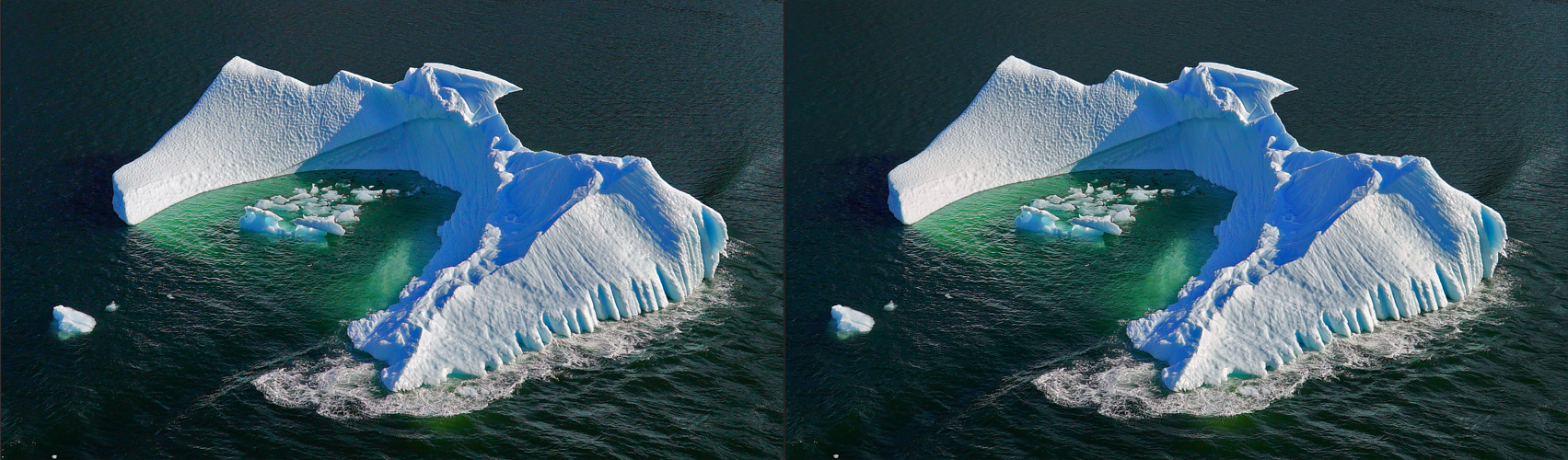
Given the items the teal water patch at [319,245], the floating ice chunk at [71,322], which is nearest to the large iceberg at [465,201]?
the teal water patch at [319,245]

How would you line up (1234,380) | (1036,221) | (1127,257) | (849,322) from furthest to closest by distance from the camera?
(1036,221)
(1127,257)
(849,322)
(1234,380)

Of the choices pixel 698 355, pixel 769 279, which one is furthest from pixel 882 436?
pixel 769 279

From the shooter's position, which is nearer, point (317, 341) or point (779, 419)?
point (779, 419)

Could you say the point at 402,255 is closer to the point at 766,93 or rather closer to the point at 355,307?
the point at 355,307

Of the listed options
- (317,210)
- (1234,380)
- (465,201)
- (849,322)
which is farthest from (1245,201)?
(317,210)

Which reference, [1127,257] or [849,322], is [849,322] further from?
[1127,257]

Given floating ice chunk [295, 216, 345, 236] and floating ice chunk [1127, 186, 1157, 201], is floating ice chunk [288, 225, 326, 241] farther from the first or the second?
floating ice chunk [1127, 186, 1157, 201]

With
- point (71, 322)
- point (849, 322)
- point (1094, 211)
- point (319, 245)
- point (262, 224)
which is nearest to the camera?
point (71, 322)
